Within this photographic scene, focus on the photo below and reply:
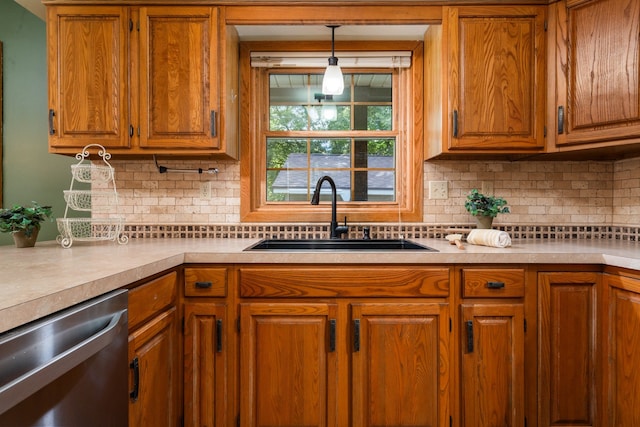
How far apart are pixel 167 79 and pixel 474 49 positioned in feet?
5.10

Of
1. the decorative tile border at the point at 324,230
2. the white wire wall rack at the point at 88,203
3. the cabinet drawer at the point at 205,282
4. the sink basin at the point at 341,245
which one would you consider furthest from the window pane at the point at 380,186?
the white wire wall rack at the point at 88,203

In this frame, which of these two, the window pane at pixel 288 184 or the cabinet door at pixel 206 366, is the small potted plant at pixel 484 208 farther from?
the cabinet door at pixel 206 366

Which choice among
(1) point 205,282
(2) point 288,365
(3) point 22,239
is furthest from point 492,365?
(3) point 22,239

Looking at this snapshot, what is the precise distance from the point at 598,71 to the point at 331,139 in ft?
4.52

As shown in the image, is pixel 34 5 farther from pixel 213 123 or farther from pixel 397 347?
pixel 397 347

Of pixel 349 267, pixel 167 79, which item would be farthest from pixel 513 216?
pixel 167 79

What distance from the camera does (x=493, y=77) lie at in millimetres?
1836

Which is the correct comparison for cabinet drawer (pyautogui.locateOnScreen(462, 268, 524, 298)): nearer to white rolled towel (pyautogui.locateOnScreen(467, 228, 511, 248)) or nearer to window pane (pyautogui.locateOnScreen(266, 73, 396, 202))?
white rolled towel (pyautogui.locateOnScreen(467, 228, 511, 248))

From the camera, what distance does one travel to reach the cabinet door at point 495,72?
6.02 feet

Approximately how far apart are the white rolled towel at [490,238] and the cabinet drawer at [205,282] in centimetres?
119

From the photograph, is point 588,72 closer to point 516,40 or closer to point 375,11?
point 516,40

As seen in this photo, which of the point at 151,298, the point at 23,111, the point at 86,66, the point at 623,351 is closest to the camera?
the point at 151,298

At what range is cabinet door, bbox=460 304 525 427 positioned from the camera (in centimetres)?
154

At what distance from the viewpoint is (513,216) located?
7.14ft
